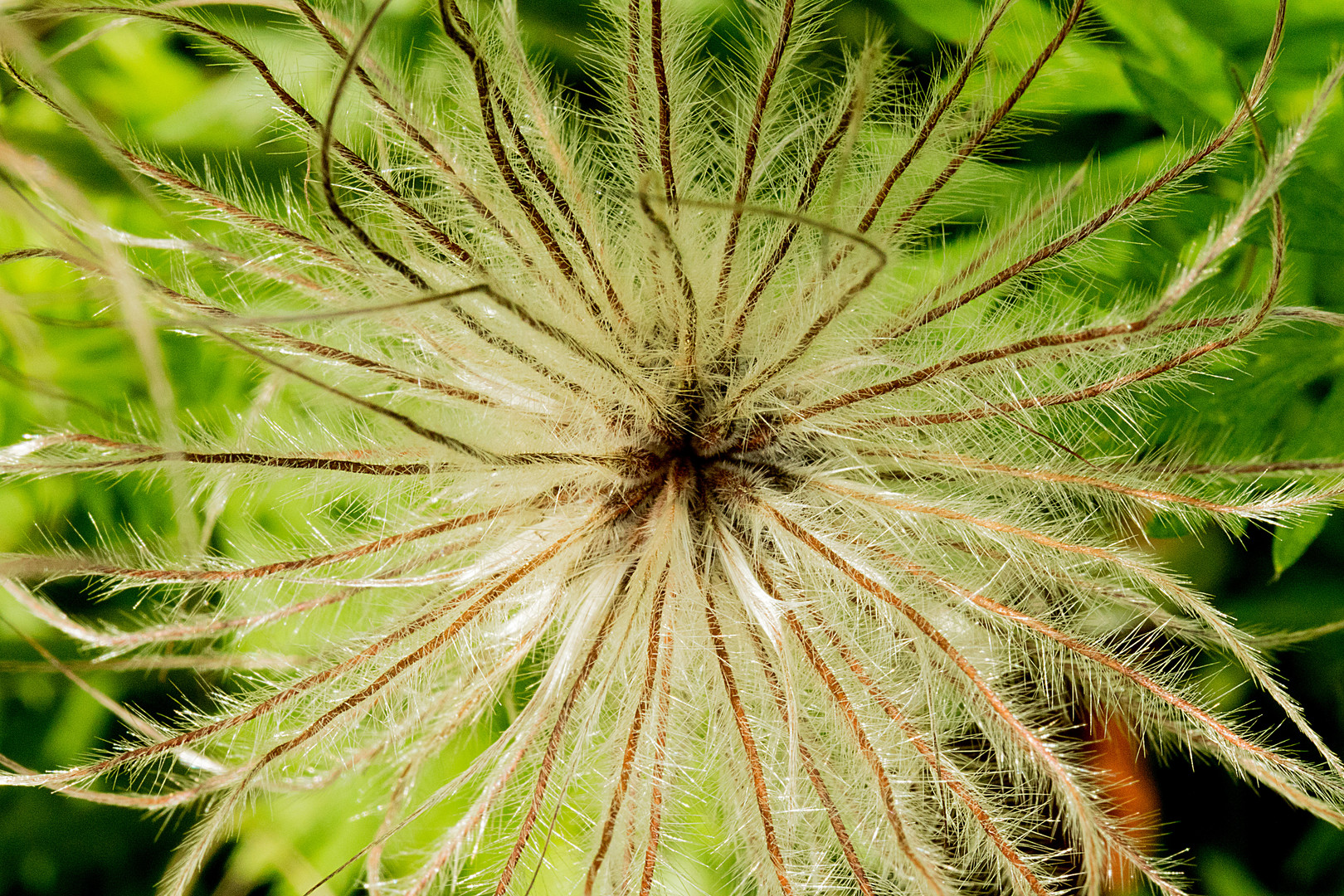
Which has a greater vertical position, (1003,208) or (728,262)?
(1003,208)

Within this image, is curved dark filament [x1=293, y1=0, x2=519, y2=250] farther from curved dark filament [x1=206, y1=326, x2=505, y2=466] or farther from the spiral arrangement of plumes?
curved dark filament [x1=206, y1=326, x2=505, y2=466]

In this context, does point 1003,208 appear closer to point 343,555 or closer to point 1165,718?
point 1165,718

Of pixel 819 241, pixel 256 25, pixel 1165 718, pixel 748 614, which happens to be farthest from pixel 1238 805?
pixel 256 25

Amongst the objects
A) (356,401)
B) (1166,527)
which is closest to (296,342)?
(356,401)

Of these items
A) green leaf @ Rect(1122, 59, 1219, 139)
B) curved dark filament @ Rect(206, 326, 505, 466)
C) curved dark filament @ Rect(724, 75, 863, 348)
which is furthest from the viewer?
green leaf @ Rect(1122, 59, 1219, 139)

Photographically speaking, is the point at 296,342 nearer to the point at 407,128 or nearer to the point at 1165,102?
the point at 407,128

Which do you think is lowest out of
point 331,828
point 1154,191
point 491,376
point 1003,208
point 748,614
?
point 331,828

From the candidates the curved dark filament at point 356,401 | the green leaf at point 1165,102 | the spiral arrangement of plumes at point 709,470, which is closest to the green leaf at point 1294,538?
the spiral arrangement of plumes at point 709,470

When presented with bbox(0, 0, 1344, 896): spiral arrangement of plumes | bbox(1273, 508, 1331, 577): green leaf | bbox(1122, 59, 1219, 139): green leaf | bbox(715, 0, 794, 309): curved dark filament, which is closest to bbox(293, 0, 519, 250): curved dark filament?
bbox(0, 0, 1344, 896): spiral arrangement of plumes
